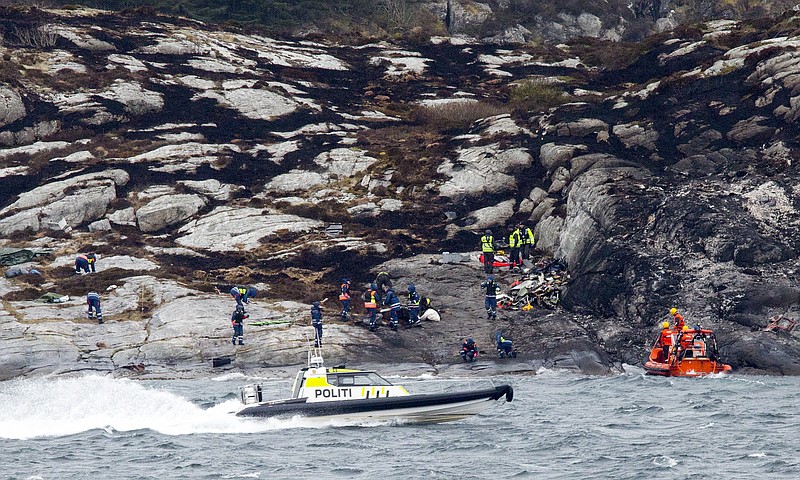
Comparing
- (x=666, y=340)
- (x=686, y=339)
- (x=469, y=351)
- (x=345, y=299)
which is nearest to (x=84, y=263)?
(x=345, y=299)

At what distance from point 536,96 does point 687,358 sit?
41270 mm

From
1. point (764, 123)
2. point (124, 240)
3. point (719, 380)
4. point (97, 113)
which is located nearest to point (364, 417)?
point (719, 380)

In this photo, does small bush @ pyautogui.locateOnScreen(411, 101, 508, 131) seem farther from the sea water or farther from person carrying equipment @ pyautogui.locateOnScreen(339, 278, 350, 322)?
the sea water

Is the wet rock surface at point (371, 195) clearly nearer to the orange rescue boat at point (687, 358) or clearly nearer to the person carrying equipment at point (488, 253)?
the person carrying equipment at point (488, 253)

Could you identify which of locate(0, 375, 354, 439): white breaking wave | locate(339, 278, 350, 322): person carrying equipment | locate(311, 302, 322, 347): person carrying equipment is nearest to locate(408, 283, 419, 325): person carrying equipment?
locate(339, 278, 350, 322): person carrying equipment

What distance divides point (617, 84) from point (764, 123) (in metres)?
25.4

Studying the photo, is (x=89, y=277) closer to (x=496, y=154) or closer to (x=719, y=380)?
(x=496, y=154)

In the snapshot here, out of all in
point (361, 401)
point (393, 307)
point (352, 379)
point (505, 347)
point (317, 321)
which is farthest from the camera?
point (393, 307)

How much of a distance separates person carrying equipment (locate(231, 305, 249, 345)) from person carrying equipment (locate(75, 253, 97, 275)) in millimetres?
12118

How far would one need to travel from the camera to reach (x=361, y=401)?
31.3m

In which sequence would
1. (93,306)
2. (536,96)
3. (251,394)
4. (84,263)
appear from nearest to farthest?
(251,394) → (93,306) → (84,263) → (536,96)

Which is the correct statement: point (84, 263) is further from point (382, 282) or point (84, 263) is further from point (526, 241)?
point (526, 241)

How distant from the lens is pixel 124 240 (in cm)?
5900

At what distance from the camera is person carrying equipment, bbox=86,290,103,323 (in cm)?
4747
